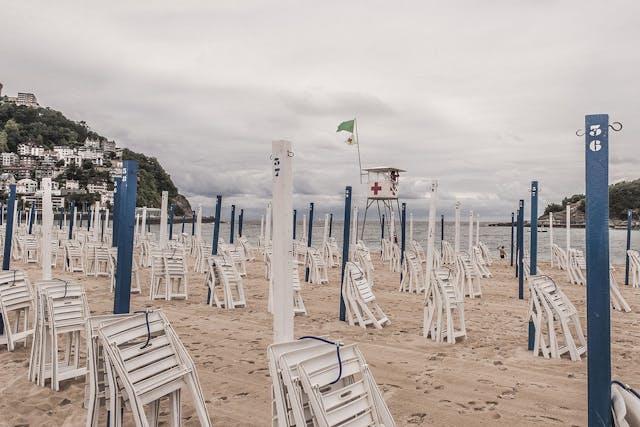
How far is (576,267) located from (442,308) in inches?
310

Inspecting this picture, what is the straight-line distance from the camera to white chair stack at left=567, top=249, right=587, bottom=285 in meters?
11.6

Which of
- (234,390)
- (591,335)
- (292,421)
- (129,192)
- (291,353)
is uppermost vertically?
(129,192)

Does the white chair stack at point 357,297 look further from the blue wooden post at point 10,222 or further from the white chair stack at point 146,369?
the blue wooden post at point 10,222

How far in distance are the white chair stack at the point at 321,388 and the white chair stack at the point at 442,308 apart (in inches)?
127

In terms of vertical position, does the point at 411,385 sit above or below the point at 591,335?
below

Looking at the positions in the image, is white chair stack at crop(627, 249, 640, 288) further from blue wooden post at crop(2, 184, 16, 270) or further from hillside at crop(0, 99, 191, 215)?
hillside at crop(0, 99, 191, 215)

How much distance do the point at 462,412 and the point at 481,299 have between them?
242 inches

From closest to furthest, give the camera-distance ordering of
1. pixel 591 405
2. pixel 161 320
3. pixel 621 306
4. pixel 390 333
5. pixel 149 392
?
1. pixel 591 405
2. pixel 149 392
3. pixel 161 320
4. pixel 390 333
5. pixel 621 306

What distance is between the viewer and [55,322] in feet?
12.8

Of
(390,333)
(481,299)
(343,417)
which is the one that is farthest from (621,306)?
(343,417)

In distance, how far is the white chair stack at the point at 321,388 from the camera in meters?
2.34

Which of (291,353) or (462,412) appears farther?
(462,412)

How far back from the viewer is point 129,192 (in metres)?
3.67

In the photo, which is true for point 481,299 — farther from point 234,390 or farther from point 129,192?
point 129,192
